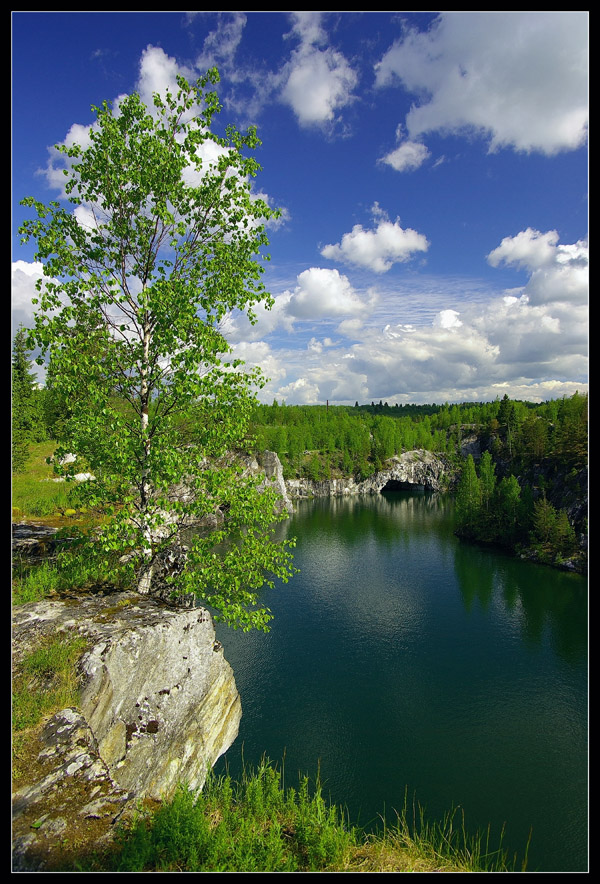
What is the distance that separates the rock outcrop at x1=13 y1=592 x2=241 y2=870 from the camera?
18.2ft

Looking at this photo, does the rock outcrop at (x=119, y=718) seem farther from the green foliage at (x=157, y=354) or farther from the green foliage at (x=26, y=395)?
the green foliage at (x=26, y=395)

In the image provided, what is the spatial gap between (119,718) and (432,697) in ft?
75.3

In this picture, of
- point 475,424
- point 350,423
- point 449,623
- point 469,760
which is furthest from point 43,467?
point 475,424

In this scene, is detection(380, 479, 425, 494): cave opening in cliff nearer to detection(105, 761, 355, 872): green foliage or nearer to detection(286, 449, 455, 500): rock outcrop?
detection(286, 449, 455, 500): rock outcrop

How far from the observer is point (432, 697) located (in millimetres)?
24859

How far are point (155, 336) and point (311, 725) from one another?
21696 mm

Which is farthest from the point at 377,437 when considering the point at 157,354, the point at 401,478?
the point at 157,354

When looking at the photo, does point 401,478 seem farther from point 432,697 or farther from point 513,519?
point 432,697

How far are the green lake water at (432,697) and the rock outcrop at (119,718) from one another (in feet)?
37.5

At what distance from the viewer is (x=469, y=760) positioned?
20125mm

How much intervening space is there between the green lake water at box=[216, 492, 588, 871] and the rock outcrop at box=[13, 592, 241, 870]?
1142 cm

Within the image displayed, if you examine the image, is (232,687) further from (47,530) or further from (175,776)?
(47,530)

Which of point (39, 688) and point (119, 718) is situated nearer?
point (39, 688)

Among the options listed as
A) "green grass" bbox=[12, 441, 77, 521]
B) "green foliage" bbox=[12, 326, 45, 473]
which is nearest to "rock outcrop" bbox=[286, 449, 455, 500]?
"green foliage" bbox=[12, 326, 45, 473]
